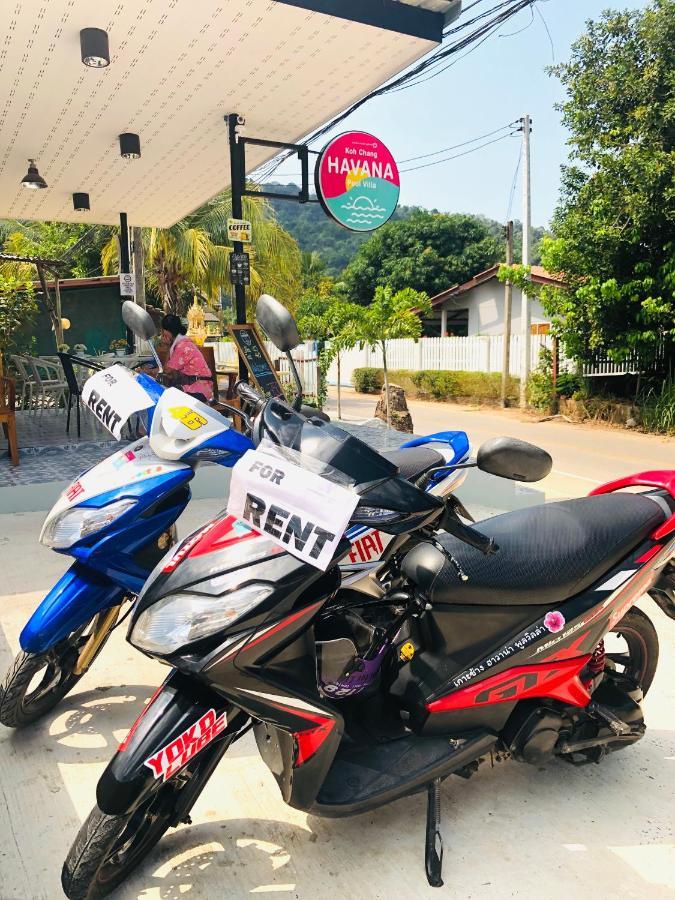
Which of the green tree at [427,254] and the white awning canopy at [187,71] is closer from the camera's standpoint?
the white awning canopy at [187,71]

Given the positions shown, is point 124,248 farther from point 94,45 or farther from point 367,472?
point 367,472

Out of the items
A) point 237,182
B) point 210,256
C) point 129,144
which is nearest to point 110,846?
point 237,182

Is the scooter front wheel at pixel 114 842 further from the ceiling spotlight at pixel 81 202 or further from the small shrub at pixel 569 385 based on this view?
the small shrub at pixel 569 385

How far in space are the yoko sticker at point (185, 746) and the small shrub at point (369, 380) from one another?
21.0 meters

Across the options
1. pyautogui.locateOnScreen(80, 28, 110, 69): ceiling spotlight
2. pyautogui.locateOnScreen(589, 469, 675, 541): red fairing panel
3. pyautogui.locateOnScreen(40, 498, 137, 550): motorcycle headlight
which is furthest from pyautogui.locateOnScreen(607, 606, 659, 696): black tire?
pyautogui.locateOnScreen(80, 28, 110, 69): ceiling spotlight

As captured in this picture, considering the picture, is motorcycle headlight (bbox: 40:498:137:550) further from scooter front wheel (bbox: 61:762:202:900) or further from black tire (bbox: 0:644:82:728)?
scooter front wheel (bbox: 61:762:202:900)

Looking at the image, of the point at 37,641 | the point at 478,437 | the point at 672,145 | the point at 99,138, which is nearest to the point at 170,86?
the point at 99,138

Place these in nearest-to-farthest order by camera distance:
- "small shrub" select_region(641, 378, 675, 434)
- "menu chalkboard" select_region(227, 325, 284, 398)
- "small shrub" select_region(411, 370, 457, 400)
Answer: "menu chalkboard" select_region(227, 325, 284, 398) → "small shrub" select_region(641, 378, 675, 434) → "small shrub" select_region(411, 370, 457, 400)

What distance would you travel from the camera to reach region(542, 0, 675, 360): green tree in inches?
438

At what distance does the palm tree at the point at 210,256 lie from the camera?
58.9ft

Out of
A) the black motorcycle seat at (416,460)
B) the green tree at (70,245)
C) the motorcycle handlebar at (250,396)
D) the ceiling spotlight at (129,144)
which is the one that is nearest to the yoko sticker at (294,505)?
the motorcycle handlebar at (250,396)

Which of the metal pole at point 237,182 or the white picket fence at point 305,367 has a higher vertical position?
the metal pole at point 237,182

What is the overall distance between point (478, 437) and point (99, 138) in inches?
293

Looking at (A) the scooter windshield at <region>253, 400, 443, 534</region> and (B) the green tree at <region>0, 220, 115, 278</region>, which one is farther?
(B) the green tree at <region>0, 220, 115, 278</region>
